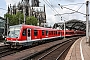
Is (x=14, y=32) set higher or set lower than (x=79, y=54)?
higher

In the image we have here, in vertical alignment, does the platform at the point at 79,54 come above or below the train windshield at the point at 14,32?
below

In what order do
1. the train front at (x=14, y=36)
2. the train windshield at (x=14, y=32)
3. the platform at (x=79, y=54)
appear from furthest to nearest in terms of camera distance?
the train windshield at (x=14, y=32) → the train front at (x=14, y=36) → the platform at (x=79, y=54)

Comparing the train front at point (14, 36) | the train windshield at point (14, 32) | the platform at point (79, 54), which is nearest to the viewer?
the platform at point (79, 54)

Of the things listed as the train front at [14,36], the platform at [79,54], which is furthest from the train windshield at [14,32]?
the platform at [79,54]

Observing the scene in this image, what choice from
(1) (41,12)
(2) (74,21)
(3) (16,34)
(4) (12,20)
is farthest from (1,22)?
(1) (41,12)

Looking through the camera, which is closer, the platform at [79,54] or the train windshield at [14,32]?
the platform at [79,54]

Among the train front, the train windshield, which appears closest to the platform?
the train front

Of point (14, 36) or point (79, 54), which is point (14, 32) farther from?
point (79, 54)

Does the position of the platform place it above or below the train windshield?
below

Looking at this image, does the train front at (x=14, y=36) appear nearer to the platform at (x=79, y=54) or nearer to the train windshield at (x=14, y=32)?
the train windshield at (x=14, y=32)

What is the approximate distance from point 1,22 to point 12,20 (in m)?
5.17

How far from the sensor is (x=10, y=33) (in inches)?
978

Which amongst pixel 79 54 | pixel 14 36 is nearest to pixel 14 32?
pixel 14 36

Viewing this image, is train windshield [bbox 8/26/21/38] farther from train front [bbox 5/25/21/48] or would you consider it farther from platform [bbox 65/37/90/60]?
platform [bbox 65/37/90/60]
